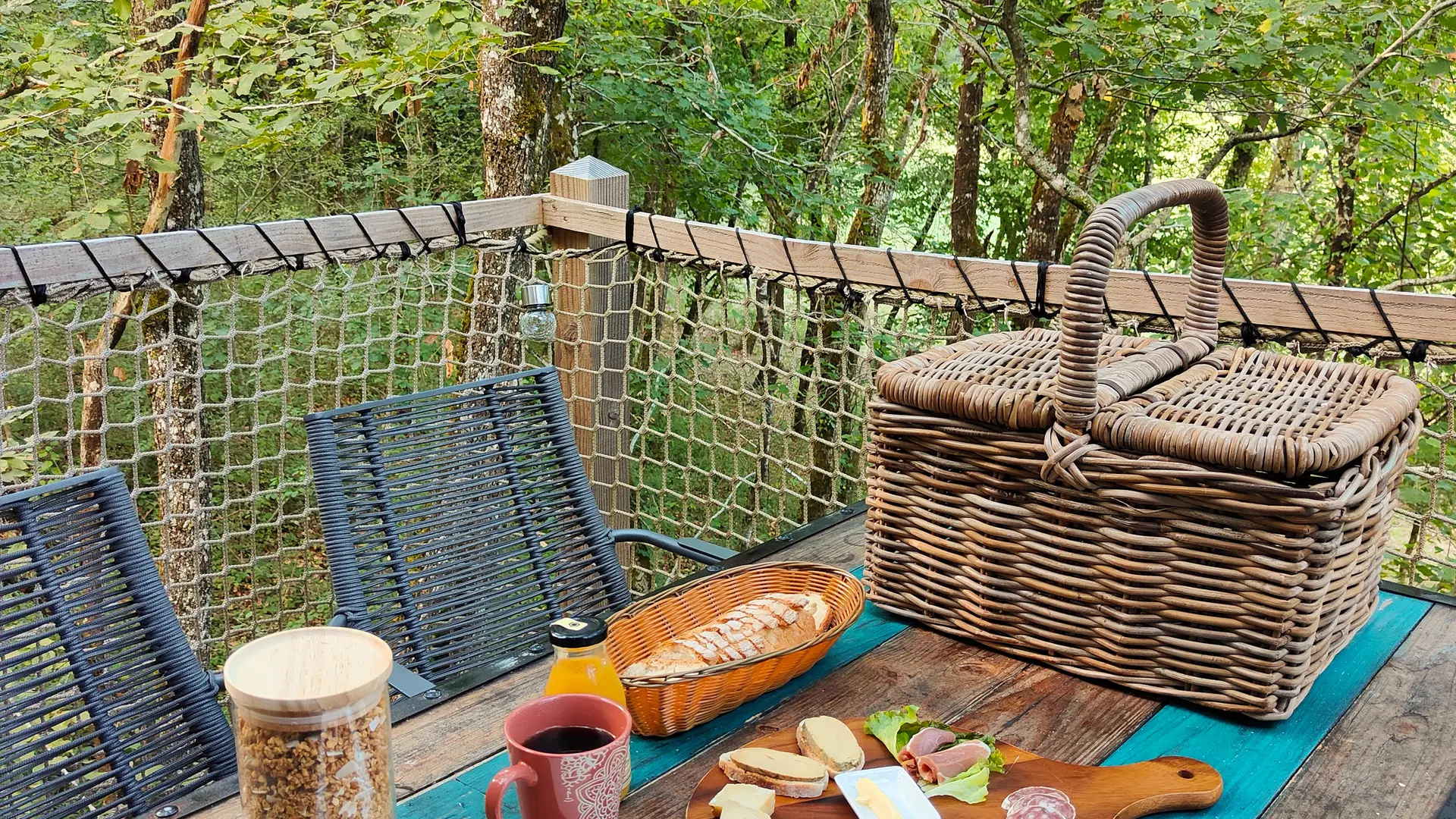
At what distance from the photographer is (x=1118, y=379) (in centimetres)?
119

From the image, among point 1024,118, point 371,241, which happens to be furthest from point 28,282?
point 1024,118

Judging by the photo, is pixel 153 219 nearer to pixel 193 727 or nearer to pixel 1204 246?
pixel 193 727

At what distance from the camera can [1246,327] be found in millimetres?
1639

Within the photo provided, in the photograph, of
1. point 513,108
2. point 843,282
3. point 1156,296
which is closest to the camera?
point 1156,296

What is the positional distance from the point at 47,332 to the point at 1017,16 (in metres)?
5.14

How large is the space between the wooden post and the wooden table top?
1.14 meters

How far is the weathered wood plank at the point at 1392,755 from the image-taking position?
965mm

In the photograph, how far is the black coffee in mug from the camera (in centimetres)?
85

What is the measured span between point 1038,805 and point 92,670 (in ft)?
3.18

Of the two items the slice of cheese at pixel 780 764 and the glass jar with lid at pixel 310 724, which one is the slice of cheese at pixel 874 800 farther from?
the glass jar with lid at pixel 310 724

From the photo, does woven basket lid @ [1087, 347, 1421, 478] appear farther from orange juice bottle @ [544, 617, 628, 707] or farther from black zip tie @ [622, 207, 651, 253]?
black zip tie @ [622, 207, 651, 253]

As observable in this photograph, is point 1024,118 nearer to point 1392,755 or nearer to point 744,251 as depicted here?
point 744,251

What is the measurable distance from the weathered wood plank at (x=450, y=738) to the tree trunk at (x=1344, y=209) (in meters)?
5.62

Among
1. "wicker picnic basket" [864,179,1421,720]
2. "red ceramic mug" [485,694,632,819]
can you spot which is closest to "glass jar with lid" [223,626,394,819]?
"red ceramic mug" [485,694,632,819]
